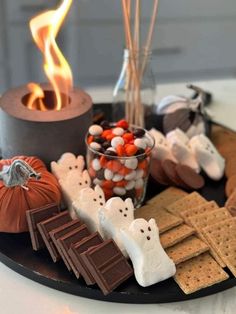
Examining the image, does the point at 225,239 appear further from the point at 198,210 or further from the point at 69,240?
the point at 69,240

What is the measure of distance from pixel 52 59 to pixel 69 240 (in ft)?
1.07

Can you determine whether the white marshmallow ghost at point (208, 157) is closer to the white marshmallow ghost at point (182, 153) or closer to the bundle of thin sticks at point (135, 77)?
the white marshmallow ghost at point (182, 153)

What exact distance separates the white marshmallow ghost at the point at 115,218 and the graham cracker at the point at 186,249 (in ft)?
0.21

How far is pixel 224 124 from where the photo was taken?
95 centimetres

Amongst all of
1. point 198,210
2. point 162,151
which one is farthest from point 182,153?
point 198,210

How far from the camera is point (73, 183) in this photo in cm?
68

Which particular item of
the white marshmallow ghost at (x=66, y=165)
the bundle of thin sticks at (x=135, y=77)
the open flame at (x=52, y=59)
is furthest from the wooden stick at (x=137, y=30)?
the white marshmallow ghost at (x=66, y=165)

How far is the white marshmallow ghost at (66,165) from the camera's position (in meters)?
0.70

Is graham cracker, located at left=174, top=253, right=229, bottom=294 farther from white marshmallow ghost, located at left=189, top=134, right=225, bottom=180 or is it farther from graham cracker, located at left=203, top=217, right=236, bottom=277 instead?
white marshmallow ghost, located at left=189, top=134, right=225, bottom=180

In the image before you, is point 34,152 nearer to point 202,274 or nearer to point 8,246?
point 8,246

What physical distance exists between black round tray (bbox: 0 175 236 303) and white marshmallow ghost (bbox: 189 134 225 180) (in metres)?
0.23

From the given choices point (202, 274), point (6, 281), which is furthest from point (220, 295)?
point (6, 281)

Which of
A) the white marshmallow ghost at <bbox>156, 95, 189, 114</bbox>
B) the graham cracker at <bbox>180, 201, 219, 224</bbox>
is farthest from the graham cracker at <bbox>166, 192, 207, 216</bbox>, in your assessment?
the white marshmallow ghost at <bbox>156, 95, 189, 114</bbox>

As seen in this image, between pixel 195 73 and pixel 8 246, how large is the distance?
1.42 m
